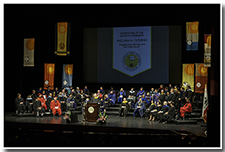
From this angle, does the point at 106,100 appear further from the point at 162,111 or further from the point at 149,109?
the point at 162,111

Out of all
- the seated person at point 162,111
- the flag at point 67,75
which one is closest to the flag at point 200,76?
the seated person at point 162,111

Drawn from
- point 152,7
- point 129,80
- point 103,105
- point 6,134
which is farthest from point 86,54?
point 6,134

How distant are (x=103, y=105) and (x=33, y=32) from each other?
7247 millimetres

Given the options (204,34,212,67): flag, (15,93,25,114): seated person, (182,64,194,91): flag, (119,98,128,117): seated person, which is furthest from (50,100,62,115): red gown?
(204,34,212,67): flag

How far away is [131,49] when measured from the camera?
1795 cm

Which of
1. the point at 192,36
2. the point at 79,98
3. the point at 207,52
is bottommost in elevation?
the point at 79,98

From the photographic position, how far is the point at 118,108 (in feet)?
49.9

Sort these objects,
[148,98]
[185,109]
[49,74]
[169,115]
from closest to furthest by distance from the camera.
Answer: [169,115]
[185,109]
[148,98]
[49,74]

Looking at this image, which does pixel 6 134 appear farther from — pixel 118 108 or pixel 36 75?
pixel 36 75

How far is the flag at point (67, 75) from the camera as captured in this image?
18.0m

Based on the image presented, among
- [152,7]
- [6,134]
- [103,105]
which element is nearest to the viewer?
[6,134]

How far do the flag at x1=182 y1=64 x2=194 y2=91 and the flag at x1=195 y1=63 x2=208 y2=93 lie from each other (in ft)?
1.16

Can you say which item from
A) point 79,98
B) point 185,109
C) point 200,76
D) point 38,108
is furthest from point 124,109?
point 200,76

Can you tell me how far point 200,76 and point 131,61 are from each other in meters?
4.70
